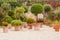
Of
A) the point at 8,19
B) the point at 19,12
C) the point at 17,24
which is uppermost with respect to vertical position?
the point at 19,12

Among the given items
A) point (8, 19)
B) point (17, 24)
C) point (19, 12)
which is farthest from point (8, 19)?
point (17, 24)

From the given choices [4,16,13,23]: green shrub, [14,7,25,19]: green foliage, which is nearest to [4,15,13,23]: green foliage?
[4,16,13,23]: green shrub

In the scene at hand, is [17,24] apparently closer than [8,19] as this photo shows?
Yes

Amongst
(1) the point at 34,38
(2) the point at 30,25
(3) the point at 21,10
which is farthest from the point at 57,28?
(3) the point at 21,10

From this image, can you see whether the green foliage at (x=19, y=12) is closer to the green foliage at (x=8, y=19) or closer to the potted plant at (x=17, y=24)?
the green foliage at (x=8, y=19)

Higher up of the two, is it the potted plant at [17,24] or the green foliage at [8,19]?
the potted plant at [17,24]

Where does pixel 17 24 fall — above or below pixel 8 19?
above

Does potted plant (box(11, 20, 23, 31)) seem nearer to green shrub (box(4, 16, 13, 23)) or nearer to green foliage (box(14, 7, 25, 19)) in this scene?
green shrub (box(4, 16, 13, 23))

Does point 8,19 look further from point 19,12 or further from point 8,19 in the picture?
point 19,12

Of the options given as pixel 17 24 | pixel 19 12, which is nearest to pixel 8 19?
pixel 19 12

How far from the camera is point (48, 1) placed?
24.1 m

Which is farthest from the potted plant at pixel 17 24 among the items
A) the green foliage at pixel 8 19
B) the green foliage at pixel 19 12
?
the green foliage at pixel 19 12

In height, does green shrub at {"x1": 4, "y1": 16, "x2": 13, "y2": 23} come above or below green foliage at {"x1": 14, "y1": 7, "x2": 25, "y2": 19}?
below

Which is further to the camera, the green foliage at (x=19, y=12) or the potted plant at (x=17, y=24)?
the green foliage at (x=19, y=12)
